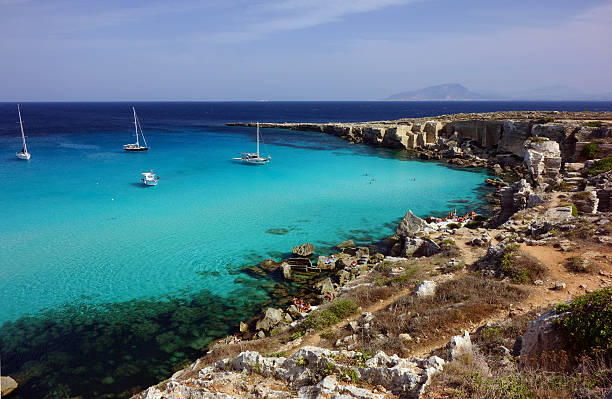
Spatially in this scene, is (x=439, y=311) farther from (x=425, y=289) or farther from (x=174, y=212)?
(x=174, y=212)

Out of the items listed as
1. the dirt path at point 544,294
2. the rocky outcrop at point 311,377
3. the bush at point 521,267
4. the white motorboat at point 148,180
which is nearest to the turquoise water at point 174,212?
the white motorboat at point 148,180

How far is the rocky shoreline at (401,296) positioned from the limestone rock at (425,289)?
0.04 m

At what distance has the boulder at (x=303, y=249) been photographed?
24.0 metres

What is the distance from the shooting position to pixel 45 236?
26766 millimetres

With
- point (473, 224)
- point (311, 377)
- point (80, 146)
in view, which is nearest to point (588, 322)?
point (311, 377)

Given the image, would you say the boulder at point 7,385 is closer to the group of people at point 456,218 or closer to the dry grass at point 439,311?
the dry grass at point 439,311

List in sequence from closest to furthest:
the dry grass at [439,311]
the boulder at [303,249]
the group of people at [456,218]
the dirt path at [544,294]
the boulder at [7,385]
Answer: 1. the dry grass at [439,311]
2. the dirt path at [544,294]
3. the boulder at [7,385]
4. the boulder at [303,249]
5. the group of people at [456,218]

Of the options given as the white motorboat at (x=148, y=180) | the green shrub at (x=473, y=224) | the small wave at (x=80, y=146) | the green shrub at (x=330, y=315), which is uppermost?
the small wave at (x=80, y=146)

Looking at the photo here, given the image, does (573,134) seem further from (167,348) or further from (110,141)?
(110,141)

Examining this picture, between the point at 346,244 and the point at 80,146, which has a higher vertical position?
the point at 80,146

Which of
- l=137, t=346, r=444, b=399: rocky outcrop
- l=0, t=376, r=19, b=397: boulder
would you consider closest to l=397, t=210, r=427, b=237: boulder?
l=137, t=346, r=444, b=399: rocky outcrop

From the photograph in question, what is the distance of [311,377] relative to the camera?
26.6 ft

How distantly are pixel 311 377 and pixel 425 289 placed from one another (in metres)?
7.19

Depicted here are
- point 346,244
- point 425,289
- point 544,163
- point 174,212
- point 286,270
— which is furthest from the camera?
point 174,212
